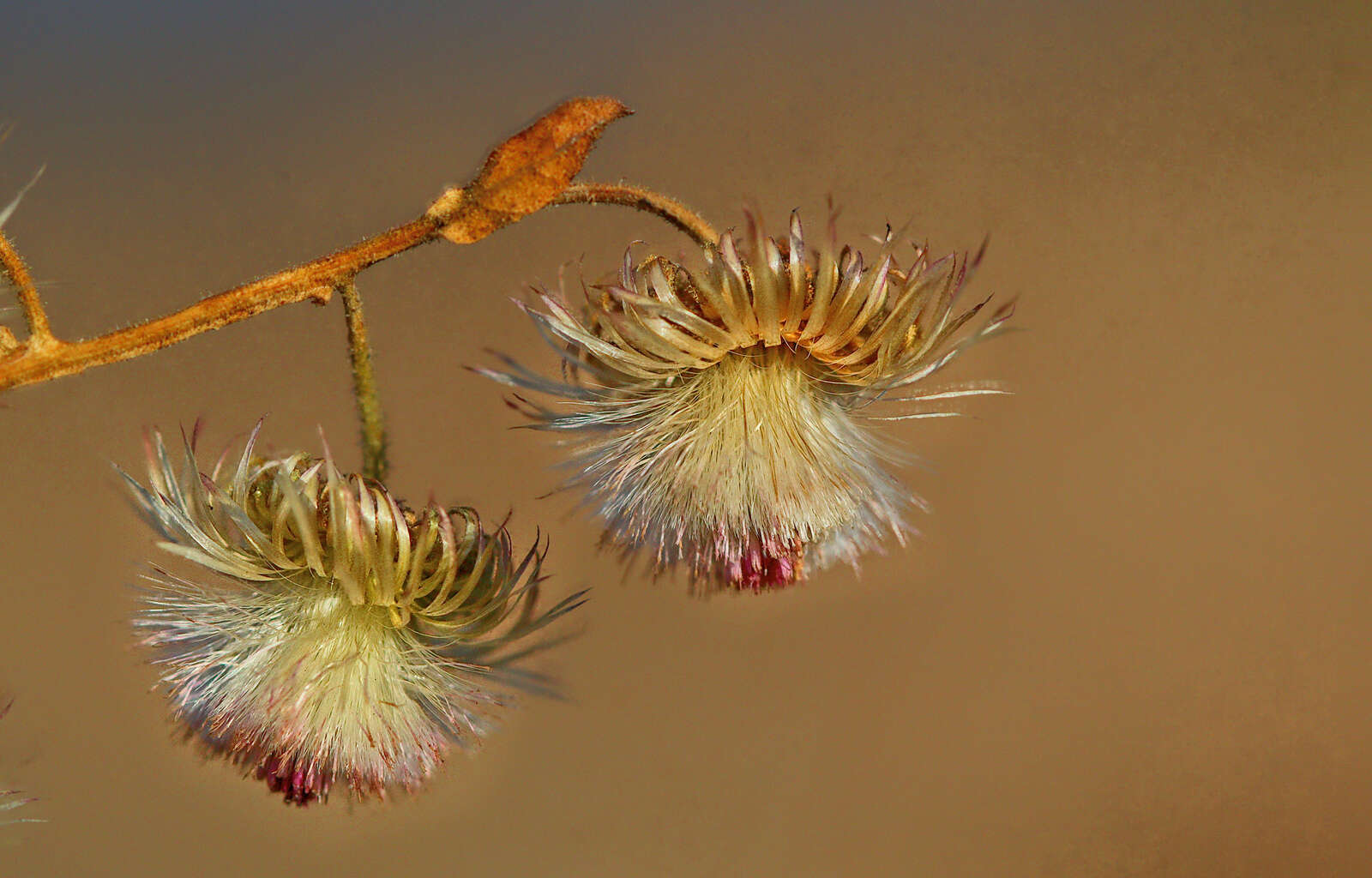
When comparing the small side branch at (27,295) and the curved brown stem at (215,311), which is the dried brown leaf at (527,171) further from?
the small side branch at (27,295)

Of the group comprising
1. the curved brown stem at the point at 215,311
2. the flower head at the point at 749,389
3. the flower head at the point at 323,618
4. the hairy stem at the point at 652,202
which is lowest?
the flower head at the point at 323,618

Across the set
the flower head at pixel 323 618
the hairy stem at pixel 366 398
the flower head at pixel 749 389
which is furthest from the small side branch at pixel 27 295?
the flower head at pixel 749 389

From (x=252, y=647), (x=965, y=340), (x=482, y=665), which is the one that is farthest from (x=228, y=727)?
(x=965, y=340)

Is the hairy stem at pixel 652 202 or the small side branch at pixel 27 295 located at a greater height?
the hairy stem at pixel 652 202

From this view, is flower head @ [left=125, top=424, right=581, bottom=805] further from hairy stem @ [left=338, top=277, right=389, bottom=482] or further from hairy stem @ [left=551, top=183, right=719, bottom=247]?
hairy stem @ [left=551, top=183, right=719, bottom=247]

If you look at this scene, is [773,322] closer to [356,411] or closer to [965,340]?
[965,340]

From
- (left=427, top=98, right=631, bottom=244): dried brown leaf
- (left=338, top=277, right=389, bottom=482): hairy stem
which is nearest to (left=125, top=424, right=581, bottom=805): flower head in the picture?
(left=338, top=277, right=389, bottom=482): hairy stem
